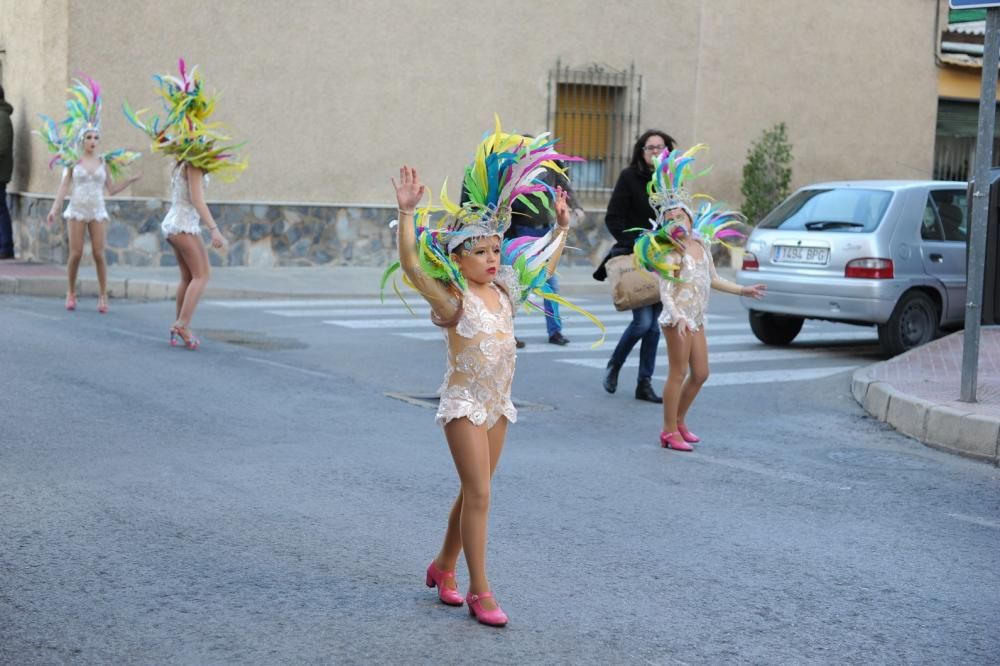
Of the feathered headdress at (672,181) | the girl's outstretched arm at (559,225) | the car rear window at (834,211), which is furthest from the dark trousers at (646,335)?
the girl's outstretched arm at (559,225)

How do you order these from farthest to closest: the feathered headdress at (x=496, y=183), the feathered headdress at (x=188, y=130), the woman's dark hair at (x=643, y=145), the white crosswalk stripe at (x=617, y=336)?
the white crosswalk stripe at (x=617, y=336) < the feathered headdress at (x=188, y=130) < the woman's dark hair at (x=643, y=145) < the feathered headdress at (x=496, y=183)

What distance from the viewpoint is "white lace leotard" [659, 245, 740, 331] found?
815 centimetres

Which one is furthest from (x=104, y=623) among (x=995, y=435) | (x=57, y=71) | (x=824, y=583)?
(x=57, y=71)

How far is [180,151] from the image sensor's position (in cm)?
1136

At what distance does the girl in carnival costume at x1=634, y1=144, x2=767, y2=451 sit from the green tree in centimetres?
1387

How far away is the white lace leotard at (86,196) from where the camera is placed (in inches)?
528

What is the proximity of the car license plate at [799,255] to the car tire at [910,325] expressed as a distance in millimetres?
784

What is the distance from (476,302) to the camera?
493 centimetres

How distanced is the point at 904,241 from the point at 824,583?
25.5 feet

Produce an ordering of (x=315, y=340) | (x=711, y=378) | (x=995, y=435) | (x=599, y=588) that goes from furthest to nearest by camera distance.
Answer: (x=315, y=340) → (x=711, y=378) → (x=995, y=435) → (x=599, y=588)

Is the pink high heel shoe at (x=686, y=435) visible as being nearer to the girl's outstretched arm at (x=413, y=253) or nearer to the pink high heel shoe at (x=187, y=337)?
the girl's outstretched arm at (x=413, y=253)

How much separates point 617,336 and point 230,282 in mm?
5522

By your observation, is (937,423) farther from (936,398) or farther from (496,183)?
(496,183)

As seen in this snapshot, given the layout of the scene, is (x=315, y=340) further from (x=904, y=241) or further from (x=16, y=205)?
(x=16, y=205)
